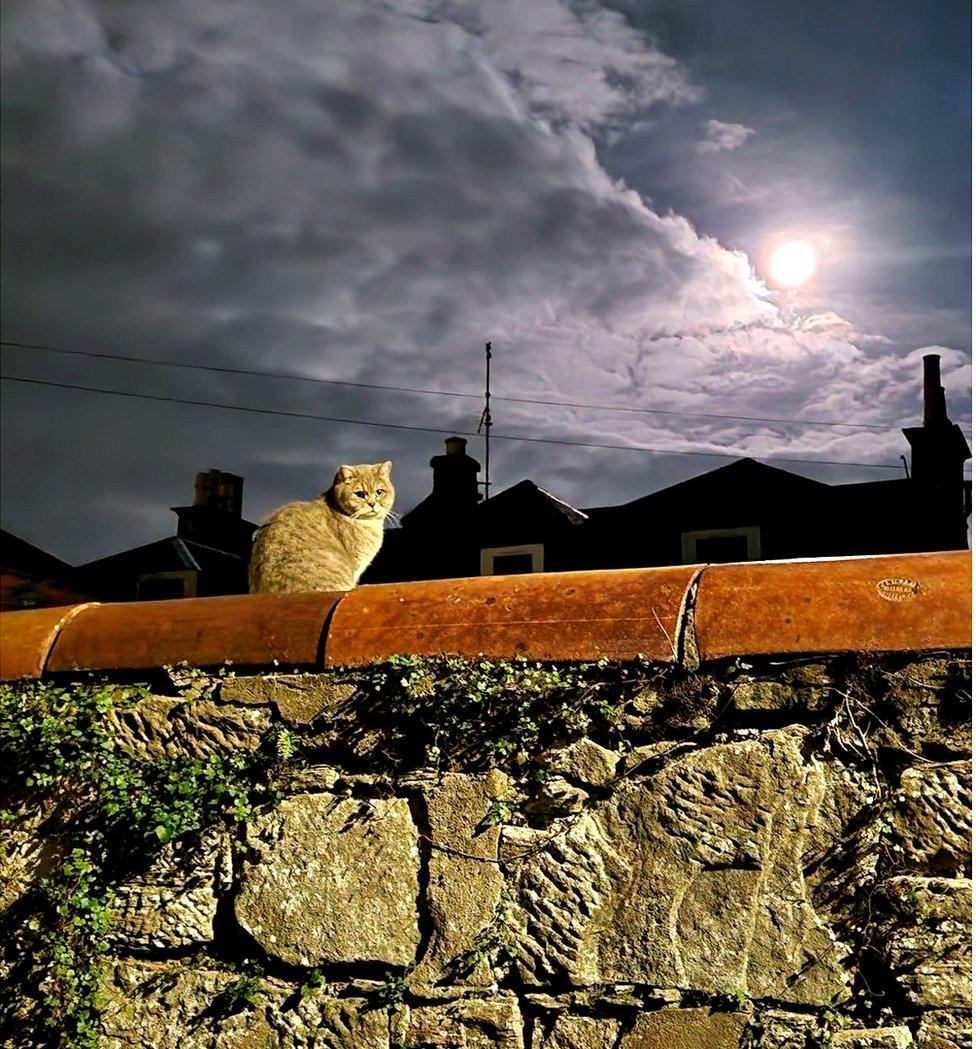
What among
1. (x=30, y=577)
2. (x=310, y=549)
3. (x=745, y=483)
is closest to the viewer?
(x=310, y=549)

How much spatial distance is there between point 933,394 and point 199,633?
35.2 ft

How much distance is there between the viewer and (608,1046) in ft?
6.35

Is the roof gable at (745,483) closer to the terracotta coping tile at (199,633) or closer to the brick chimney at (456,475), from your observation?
the brick chimney at (456,475)

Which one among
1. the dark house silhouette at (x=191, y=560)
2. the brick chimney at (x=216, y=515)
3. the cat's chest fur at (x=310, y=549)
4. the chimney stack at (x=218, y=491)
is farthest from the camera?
the chimney stack at (x=218, y=491)

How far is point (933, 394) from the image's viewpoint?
1156cm

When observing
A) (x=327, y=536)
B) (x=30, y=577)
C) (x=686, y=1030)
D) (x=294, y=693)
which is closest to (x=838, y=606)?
(x=686, y=1030)

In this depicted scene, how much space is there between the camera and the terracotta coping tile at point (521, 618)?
6.74 ft

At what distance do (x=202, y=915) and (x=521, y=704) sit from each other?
82 centimetres

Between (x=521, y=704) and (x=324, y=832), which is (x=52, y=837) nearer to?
(x=324, y=832)

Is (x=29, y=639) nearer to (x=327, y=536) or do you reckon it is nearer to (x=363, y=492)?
(x=327, y=536)

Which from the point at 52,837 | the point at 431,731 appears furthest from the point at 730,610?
the point at 52,837

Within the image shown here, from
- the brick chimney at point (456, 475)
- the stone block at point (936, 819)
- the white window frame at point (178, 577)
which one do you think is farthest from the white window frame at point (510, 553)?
the stone block at point (936, 819)

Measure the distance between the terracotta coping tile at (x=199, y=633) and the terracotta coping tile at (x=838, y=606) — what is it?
86cm

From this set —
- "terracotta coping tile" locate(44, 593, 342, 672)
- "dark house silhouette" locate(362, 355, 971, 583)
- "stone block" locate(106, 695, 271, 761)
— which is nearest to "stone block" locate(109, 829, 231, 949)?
"stone block" locate(106, 695, 271, 761)
